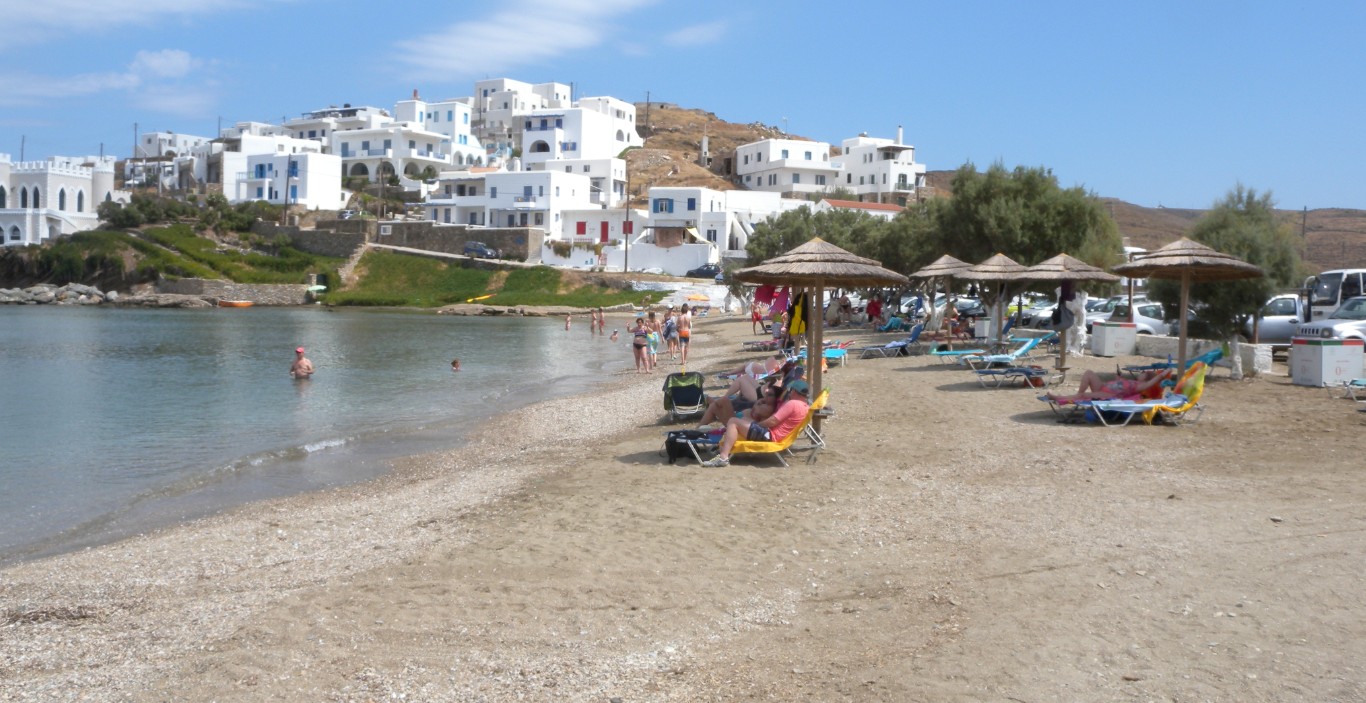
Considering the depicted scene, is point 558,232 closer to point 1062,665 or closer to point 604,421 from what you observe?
point 604,421

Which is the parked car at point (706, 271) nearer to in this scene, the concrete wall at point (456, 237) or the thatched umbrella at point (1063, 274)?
the concrete wall at point (456, 237)

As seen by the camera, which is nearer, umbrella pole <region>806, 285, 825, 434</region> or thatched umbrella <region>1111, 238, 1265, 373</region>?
umbrella pole <region>806, 285, 825, 434</region>

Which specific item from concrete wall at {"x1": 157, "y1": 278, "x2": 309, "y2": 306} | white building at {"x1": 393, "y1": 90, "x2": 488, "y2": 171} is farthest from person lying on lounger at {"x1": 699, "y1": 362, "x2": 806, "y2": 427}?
white building at {"x1": 393, "y1": 90, "x2": 488, "y2": 171}

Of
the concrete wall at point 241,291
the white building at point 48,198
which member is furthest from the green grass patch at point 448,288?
the white building at point 48,198

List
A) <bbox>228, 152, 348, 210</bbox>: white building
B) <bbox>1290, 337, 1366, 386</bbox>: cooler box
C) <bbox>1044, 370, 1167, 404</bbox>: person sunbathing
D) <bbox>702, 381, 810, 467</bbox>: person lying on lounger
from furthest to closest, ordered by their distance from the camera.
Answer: <bbox>228, 152, 348, 210</bbox>: white building
<bbox>1290, 337, 1366, 386</bbox>: cooler box
<bbox>1044, 370, 1167, 404</bbox>: person sunbathing
<bbox>702, 381, 810, 467</bbox>: person lying on lounger

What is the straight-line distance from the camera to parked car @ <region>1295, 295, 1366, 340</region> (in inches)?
750

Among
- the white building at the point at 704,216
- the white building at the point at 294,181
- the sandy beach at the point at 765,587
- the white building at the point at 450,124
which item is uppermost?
the white building at the point at 450,124

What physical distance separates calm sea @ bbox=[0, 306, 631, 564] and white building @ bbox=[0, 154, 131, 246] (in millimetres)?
45707

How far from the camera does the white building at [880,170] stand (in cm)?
8694

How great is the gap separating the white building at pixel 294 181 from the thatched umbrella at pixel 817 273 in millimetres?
79814

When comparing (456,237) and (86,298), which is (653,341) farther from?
(86,298)

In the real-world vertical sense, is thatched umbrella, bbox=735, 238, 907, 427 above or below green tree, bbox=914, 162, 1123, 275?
below

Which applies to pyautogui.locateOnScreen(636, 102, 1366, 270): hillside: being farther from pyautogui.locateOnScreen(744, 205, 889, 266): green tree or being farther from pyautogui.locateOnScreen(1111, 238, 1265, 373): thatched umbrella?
pyautogui.locateOnScreen(1111, 238, 1265, 373): thatched umbrella

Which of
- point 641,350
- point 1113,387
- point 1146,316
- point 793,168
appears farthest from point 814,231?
point 793,168
